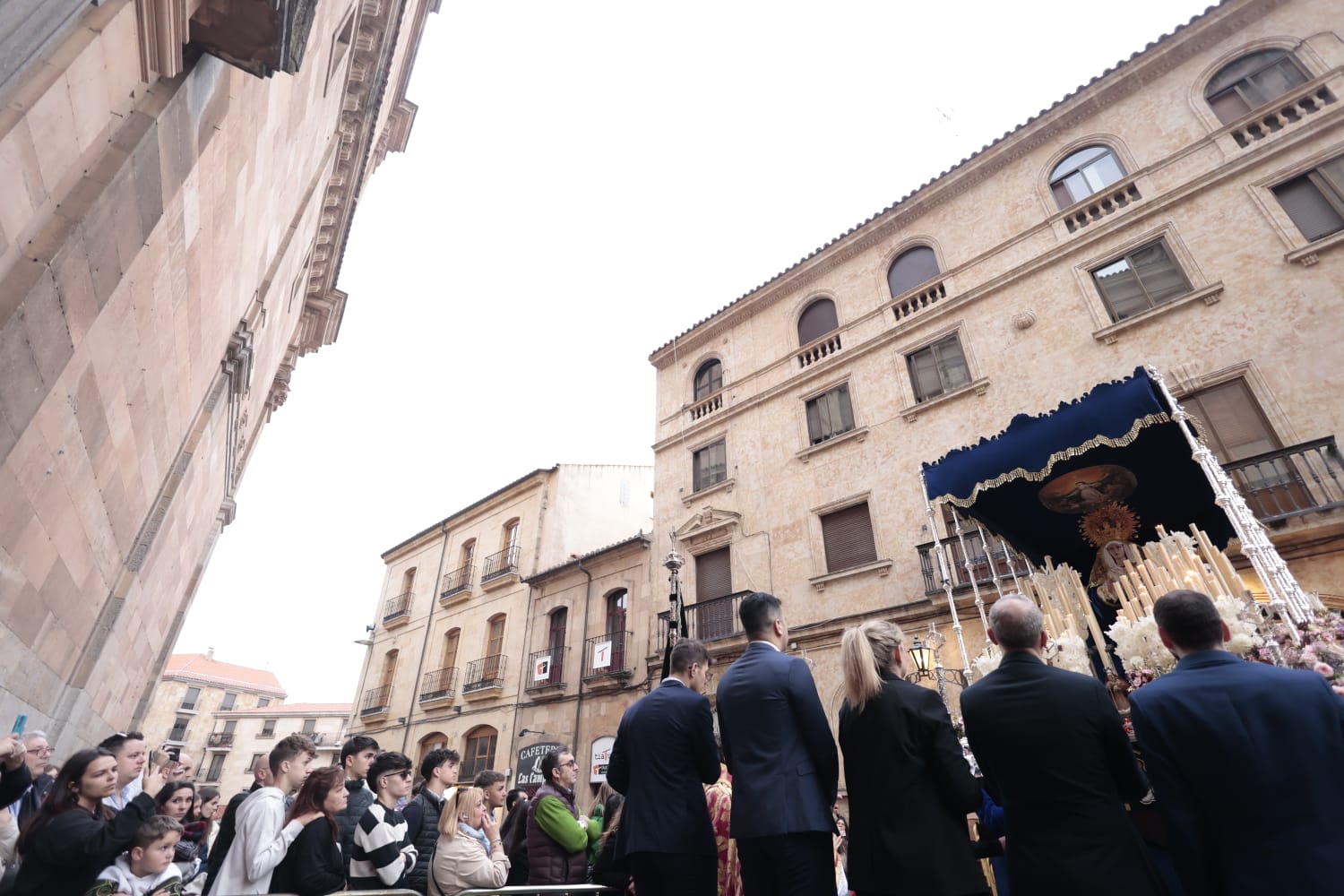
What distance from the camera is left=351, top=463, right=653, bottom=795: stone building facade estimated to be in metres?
17.8

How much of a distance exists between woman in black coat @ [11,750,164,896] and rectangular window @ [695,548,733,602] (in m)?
11.8

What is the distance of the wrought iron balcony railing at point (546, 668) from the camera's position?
17484 mm

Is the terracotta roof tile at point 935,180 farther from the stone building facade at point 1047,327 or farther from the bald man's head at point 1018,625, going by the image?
the bald man's head at point 1018,625

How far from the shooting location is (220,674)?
57.2 meters

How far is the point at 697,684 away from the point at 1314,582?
29.3 ft

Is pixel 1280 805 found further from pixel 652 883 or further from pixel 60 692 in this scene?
pixel 60 692

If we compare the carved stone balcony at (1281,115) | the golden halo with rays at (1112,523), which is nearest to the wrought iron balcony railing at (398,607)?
the golden halo with rays at (1112,523)

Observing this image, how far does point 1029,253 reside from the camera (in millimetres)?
12289

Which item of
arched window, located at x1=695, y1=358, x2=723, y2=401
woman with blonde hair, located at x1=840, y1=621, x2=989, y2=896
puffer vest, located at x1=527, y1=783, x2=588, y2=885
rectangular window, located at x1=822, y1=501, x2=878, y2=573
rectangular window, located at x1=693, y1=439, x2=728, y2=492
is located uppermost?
arched window, located at x1=695, y1=358, x2=723, y2=401

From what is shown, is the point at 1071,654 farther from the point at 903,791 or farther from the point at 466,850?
the point at 466,850

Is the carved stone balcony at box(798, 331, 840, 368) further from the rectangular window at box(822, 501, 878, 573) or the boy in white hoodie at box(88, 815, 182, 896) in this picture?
the boy in white hoodie at box(88, 815, 182, 896)

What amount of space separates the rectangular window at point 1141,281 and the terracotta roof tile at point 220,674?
67.3 metres

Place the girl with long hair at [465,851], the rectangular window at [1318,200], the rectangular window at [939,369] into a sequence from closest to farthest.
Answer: the girl with long hair at [465,851]
the rectangular window at [1318,200]
the rectangular window at [939,369]

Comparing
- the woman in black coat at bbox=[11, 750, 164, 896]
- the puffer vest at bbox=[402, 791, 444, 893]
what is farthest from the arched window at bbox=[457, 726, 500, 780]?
the woman in black coat at bbox=[11, 750, 164, 896]
